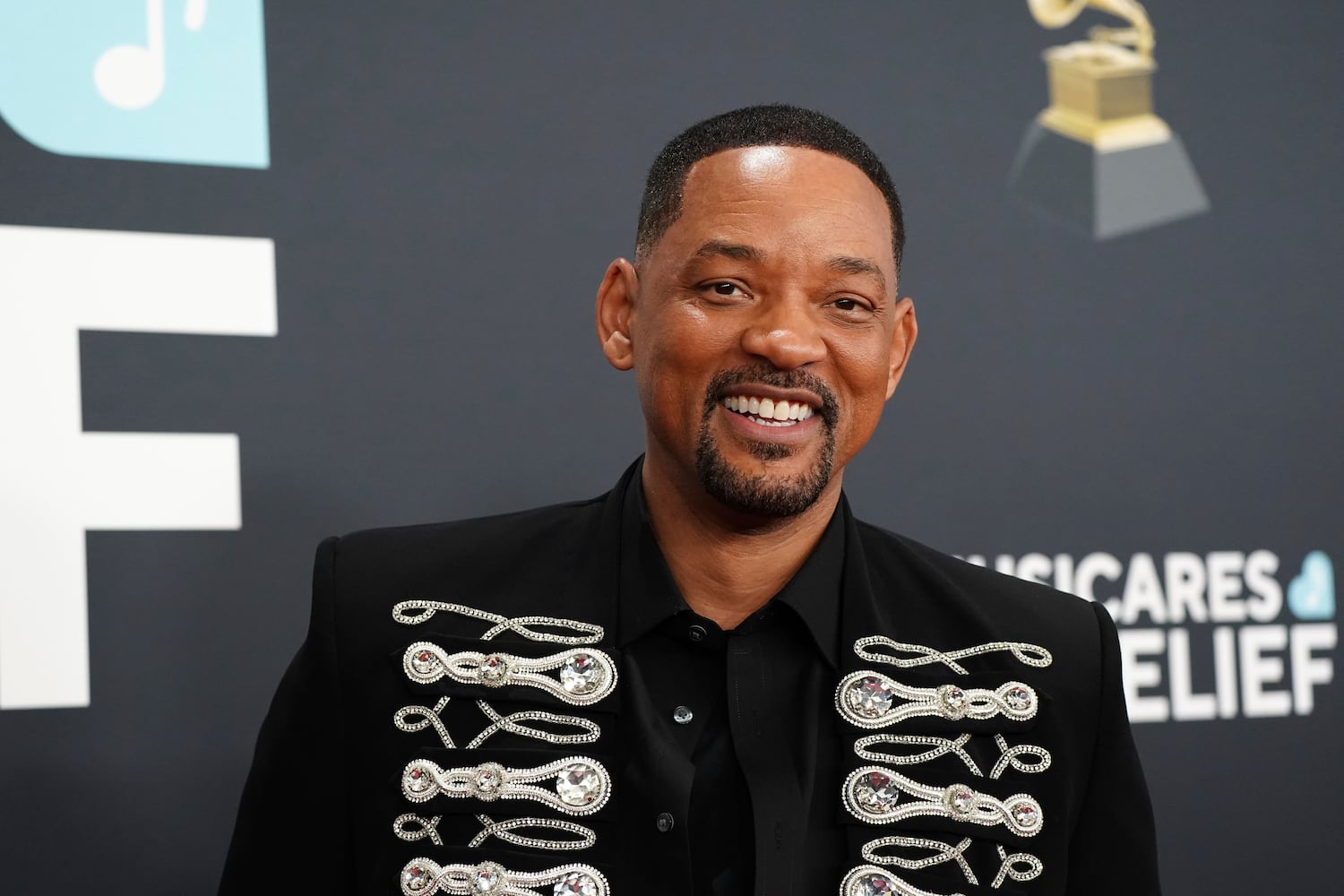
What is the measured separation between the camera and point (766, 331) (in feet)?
3.68

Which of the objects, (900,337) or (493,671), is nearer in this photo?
(493,671)

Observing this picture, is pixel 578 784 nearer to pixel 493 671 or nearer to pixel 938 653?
pixel 493 671

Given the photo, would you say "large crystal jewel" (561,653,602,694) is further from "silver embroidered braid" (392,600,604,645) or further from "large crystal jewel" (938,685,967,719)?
"large crystal jewel" (938,685,967,719)

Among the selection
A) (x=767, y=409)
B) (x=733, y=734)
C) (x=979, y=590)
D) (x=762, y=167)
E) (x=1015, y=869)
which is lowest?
(x=1015, y=869)

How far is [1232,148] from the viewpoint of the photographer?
205cm

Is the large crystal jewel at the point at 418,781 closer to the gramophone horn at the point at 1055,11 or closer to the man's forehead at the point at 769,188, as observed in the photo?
the man's forehead at the point at 769,188

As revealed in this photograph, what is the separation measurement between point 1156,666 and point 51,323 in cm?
156

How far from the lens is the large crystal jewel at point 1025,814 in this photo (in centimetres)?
116

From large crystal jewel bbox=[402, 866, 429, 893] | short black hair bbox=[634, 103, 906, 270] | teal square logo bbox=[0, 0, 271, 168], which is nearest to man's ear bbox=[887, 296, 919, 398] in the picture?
short black hair bbox=[634, 103, 906, 270]

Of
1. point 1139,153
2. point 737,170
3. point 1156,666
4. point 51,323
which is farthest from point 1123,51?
point 51,323

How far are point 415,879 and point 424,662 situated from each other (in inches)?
7.1

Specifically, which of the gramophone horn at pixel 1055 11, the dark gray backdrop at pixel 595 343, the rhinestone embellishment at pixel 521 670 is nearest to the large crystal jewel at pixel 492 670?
the rhinestone embellishment at pixel 521 670

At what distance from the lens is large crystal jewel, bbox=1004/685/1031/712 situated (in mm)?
1194

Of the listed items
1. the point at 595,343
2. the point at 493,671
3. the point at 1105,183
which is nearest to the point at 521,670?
the point at 493,671
